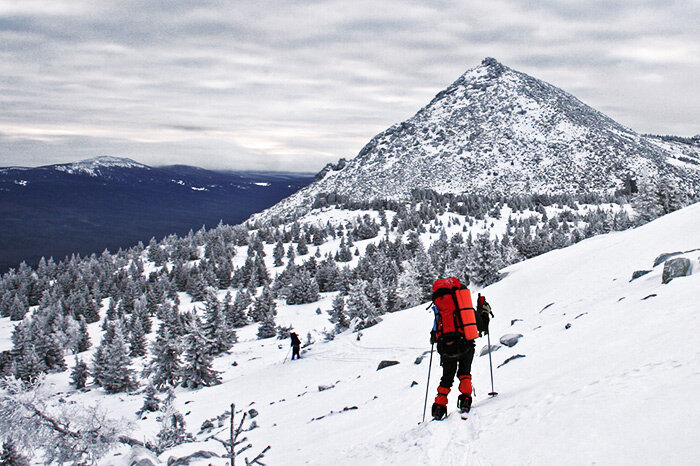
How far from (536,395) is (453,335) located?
68.2 inches

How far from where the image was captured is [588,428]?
5156 millimetres

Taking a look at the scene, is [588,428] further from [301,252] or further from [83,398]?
[301,252]

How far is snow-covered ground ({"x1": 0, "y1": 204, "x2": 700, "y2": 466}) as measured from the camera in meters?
4.96

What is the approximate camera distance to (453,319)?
278 inches

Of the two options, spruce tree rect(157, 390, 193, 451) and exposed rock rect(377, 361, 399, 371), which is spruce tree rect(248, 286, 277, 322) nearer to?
exposed rock rect(377, 361, 399, 371)

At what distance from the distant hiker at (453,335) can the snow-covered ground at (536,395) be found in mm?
403

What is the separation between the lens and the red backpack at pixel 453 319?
22.9 ft

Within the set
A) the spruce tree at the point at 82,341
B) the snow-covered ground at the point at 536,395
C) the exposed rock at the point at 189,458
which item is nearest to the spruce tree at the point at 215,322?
the snow-covered ground at the point at 536,395

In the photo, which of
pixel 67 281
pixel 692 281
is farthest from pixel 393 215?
pixel 692 281

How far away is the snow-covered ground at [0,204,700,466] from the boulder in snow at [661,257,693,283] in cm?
40

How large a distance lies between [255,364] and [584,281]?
84.2 ft

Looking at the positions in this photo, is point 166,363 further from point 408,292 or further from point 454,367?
point 408,292

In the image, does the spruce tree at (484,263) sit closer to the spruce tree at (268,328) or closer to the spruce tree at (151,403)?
the spruce tree at (268,328)

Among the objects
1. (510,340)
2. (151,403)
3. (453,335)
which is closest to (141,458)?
(453,335)
